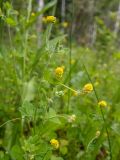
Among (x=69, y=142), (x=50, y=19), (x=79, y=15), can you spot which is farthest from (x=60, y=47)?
(x=79, y=15)

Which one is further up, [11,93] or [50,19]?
[50,19]

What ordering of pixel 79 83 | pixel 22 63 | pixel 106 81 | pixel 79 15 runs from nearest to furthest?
pixel 22 63 → pixel 79 83 → pixel 106 81 → pixel 79 15

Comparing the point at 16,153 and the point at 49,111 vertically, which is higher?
the point at 49,111

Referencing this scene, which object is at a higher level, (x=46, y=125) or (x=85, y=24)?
(x=46, y=125)

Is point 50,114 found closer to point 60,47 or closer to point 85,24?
point 60,47

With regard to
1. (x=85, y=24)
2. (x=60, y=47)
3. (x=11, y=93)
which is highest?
(x=60, y=47)

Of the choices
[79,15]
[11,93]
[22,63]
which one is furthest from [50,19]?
[79,15]

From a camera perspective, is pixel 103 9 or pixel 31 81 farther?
pixel 103 9

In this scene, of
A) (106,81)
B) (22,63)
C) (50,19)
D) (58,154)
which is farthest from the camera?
(106,81)

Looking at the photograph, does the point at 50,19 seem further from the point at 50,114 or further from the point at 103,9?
the point at 103,9
